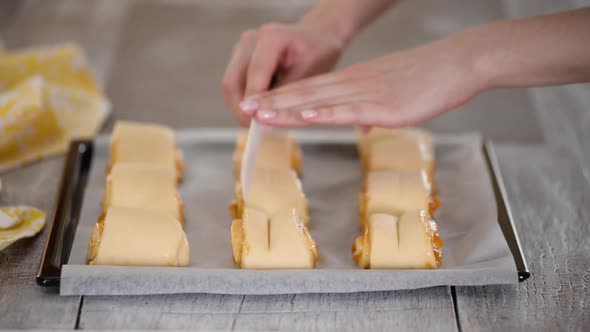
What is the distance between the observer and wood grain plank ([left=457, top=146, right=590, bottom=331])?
123 cm

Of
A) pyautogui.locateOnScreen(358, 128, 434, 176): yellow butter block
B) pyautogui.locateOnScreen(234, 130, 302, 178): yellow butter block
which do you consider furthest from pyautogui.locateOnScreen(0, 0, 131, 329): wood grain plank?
pyautogui.locateOnScreen(358, 128, 434, 176): yellow butter block

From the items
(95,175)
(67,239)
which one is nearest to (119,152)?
(95,175)

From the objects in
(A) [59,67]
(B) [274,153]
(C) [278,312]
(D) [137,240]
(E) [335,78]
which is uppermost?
(A) [59,67]

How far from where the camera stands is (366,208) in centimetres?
143

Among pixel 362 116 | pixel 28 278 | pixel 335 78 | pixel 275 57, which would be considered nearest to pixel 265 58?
pixel 275 57

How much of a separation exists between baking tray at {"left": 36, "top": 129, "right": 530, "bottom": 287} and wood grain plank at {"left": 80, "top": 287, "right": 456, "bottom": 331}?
11cm

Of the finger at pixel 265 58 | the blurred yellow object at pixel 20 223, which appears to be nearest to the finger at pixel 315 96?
the finger at pixel 265 58

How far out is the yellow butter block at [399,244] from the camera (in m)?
1.26

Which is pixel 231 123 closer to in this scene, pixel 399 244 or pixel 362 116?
pixel 362 116

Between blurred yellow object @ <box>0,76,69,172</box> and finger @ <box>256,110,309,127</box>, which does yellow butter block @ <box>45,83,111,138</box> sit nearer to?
blurred yellow object @ <box>0,76,69,172</box>

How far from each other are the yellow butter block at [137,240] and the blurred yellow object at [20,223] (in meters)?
0.16

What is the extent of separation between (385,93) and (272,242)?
381 mm

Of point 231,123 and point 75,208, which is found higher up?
point 231,123

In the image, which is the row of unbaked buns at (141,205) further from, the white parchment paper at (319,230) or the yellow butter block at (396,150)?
the yellow butter block at (396,150)
